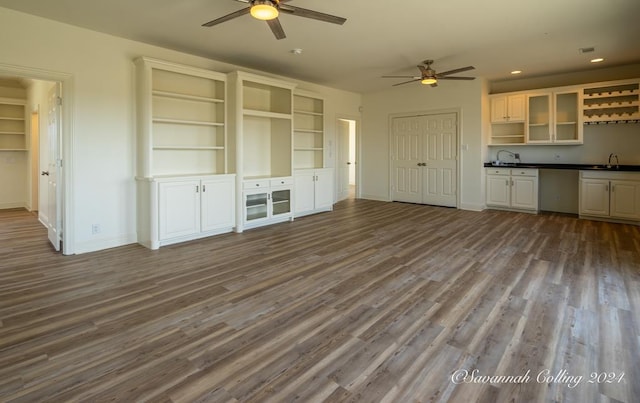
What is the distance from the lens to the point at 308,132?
741 centimetres

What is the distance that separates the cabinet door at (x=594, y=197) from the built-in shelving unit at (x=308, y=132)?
4.89m

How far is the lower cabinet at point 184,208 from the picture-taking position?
4.61m

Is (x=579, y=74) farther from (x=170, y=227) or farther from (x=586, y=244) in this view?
(x=170, y=227)

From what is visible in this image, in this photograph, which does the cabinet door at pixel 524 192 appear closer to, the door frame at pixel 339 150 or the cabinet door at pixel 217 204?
the door frame at pixel 339 150

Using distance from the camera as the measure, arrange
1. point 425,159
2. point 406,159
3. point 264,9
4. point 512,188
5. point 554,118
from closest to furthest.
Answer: point 264,9 < point 554,118 < point 512,188 < point 425,159 < point 406,159

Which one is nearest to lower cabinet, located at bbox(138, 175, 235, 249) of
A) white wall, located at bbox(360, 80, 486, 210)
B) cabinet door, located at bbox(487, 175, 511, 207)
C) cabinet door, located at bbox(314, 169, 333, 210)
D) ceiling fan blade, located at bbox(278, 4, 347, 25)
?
cabinet door, located at bbox(314, 169, 333, 210)

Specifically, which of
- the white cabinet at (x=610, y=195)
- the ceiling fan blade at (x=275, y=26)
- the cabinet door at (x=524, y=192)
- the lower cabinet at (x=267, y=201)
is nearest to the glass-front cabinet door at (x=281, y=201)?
the lower cabinet at (x=267, y=201)

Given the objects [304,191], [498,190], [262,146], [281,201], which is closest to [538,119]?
[498,190]

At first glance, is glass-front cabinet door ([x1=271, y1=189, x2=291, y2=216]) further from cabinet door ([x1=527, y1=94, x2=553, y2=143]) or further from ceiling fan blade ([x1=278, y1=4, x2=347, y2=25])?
cabinet door ([x1=527, y1=94, x2=553, y2=143])

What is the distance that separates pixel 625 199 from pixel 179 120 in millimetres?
7199

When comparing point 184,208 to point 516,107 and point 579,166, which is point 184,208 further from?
point 579,166

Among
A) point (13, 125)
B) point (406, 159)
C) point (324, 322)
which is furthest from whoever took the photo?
point (406, 159)

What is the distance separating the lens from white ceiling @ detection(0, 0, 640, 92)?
3760mm

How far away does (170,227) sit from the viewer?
4746 millimetres
